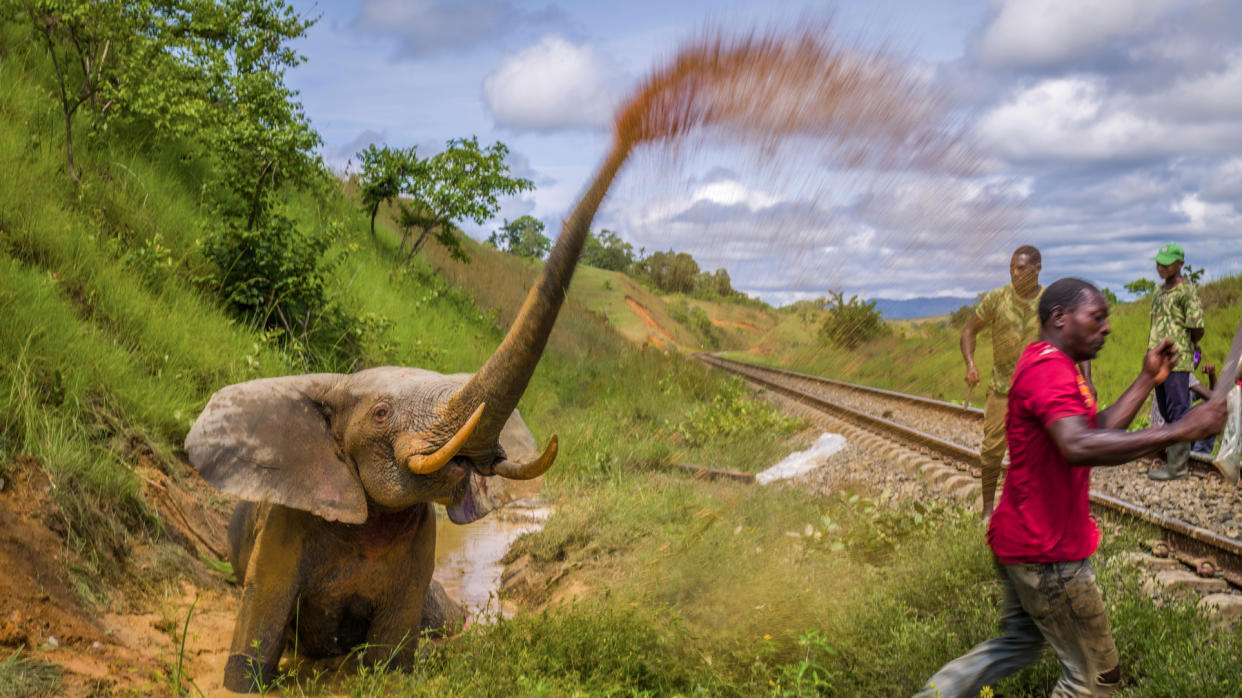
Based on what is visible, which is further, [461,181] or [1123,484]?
[461,181]

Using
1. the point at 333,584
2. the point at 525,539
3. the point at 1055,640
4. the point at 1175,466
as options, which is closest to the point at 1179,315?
the point at 1175,466

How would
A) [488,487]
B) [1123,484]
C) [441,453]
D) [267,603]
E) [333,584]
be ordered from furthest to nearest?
[1123,484] < [488,487] < [333,584] < [267,603] < [441,453]

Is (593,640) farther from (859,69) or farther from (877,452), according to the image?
(877,452)

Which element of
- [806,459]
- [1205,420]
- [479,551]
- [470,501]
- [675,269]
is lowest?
[479,551]

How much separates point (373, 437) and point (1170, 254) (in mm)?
7677

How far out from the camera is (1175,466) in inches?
330

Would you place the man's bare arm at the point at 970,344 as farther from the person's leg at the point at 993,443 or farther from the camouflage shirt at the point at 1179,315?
the camouflage shirt at the point at 1179,315

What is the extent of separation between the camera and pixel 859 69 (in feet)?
9.34

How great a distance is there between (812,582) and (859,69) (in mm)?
3394

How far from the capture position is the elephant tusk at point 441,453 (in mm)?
3738

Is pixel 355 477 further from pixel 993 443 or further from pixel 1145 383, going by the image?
pixel 993 443

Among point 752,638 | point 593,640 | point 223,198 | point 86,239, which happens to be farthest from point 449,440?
point 223,198

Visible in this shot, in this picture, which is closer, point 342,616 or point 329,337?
point 342,616

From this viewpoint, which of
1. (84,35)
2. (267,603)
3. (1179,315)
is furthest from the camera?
(84,35)
